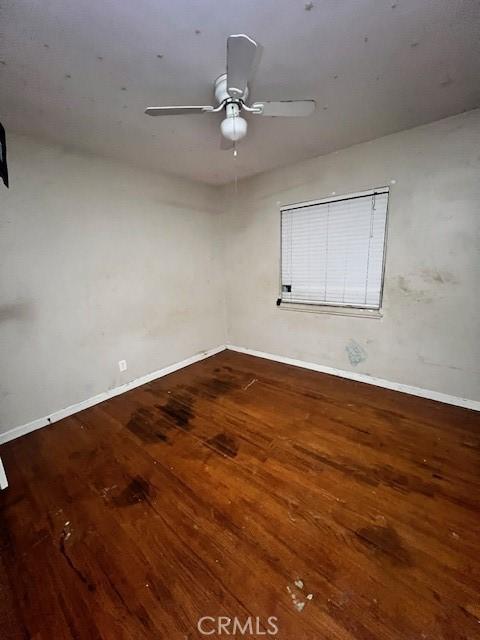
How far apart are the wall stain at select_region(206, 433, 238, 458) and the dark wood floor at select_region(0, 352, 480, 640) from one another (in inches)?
0.6

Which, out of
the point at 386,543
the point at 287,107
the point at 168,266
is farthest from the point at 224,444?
the point at 287,107

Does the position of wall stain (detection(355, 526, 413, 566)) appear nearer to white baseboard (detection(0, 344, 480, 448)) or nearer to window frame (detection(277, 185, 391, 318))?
white baseboard (detection(0, 344, 480, 448))

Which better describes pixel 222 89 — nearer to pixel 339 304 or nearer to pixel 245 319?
pixel 339 304

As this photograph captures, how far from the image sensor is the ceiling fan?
1.08 meters

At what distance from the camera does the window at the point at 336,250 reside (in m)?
2.50

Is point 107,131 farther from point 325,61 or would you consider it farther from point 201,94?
point 325,61

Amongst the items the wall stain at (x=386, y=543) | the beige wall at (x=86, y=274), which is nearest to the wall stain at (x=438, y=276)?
the wall stain at (x=386, y=543)

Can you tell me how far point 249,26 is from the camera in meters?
1.16

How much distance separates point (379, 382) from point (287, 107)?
101 inches

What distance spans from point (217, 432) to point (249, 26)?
2.46 meters

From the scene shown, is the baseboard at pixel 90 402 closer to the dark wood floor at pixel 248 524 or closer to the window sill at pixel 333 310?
the dark wood floor at pixel 248 524

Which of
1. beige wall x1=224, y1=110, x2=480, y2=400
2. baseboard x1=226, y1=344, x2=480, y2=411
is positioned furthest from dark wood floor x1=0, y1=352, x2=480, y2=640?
beige wall x1=224, y1=110, x2=480, y2=400

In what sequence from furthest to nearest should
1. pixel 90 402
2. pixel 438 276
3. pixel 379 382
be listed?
pixel 379 382 < pixel 90 402 < pixel 438 276

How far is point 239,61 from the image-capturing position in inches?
42.3
